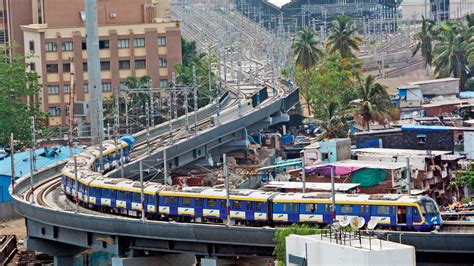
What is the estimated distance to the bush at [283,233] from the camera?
2230 inches

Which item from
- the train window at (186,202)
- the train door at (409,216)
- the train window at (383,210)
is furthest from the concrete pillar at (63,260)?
the train door at (409,216)

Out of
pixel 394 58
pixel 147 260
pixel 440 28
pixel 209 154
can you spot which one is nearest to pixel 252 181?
pixel 209 154

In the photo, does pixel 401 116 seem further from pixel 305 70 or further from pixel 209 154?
pixel 305 70

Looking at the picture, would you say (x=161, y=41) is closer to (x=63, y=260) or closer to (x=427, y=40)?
(x=427, y=40)

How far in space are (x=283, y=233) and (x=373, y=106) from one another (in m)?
50.6

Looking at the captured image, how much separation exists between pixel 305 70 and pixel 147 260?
7762 cm

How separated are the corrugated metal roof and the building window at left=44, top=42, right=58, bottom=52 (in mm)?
27574

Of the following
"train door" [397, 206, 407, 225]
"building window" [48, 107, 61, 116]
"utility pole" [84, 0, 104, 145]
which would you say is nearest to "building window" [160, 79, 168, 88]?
"building window" [48, 107, 61, 116]

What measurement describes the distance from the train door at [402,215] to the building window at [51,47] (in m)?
78.8

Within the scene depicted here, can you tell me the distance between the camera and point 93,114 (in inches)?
4341

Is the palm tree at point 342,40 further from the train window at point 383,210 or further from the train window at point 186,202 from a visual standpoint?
the train window at point 383,210

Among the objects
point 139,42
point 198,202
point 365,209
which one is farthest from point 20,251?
point 139,42

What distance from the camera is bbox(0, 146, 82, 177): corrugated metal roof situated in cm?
10300

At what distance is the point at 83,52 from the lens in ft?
443
